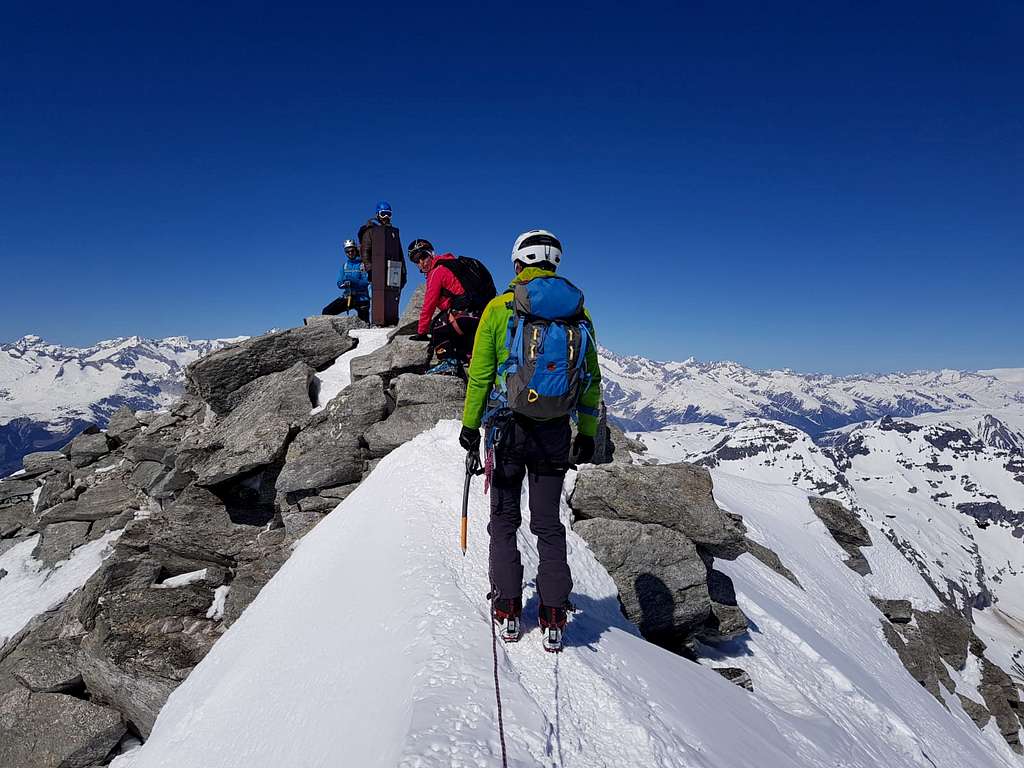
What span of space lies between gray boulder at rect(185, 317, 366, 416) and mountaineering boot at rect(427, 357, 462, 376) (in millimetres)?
5170

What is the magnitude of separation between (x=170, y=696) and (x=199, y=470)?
279 inches

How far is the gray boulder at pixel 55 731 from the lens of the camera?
793 centimetres

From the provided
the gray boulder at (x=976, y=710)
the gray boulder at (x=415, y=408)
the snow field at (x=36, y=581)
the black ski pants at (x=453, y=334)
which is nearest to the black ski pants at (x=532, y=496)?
the gray boulder at (x=415, y=408)

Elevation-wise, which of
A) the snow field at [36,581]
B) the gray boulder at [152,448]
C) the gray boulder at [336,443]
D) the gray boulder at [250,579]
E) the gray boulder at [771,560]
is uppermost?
the gray boulder at [336,443]

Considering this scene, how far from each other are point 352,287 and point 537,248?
19549mm

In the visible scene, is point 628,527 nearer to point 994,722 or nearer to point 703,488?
point 703,488

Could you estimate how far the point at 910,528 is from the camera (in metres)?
80.6

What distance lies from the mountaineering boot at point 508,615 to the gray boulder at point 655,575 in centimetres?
390

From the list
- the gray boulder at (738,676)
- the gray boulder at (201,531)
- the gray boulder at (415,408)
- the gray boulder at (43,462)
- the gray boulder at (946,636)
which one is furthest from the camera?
the gray boulder at (946,636)

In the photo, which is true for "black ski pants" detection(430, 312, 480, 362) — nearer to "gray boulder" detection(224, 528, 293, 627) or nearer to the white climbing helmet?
"gray boulder" detection(224, 528, 293, 627)

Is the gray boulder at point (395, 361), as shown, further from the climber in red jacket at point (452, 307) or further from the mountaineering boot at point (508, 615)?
the mountaineering boot at point (508, 615)

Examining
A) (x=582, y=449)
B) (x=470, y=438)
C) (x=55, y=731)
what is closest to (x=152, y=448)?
(x=55, y=731)

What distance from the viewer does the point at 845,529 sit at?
31250 millimetres

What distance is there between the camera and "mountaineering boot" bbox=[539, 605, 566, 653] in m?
5.48
